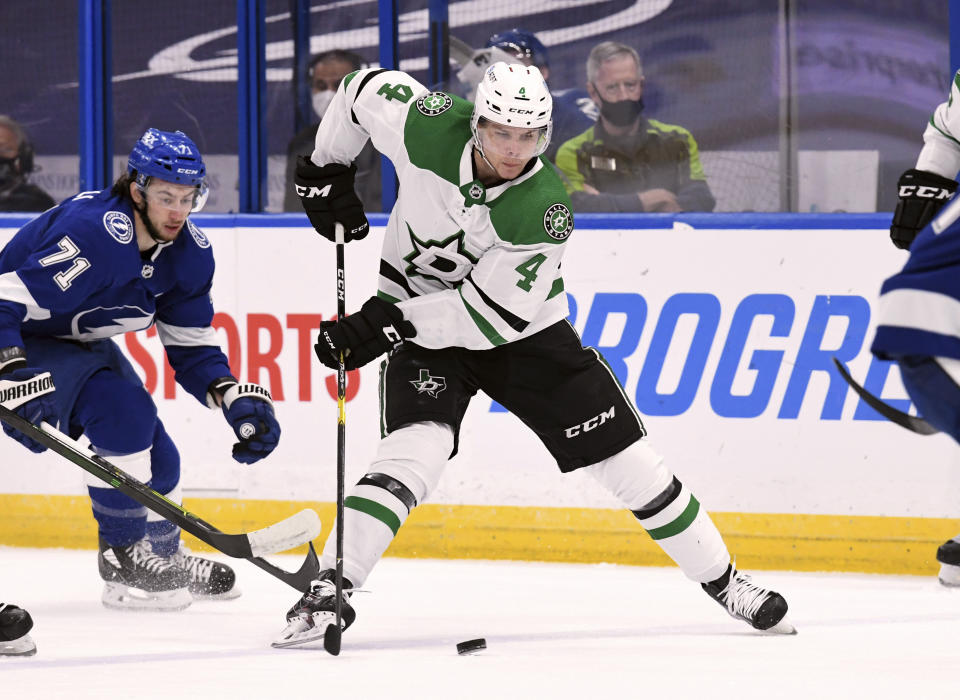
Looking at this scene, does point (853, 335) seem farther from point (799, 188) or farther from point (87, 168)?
point (87, 168)

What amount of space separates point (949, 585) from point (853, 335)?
68cm

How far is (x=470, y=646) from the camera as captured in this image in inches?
116

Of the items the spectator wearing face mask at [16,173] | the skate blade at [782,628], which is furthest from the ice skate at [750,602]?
the spectator wearing face mask at [16,173]

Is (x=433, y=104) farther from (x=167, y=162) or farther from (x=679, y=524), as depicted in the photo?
(x=679, y=524)

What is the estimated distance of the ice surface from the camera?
2.62m

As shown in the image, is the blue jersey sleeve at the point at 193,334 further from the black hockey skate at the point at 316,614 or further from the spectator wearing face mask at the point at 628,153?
the spectator wearing face mask at the point at 628,153

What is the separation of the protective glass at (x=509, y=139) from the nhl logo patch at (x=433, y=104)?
183 mm

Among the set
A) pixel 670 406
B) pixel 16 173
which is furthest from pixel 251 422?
pixel 16 173

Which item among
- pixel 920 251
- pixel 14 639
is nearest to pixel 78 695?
pixel 14 639

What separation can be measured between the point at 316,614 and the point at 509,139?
986 mm

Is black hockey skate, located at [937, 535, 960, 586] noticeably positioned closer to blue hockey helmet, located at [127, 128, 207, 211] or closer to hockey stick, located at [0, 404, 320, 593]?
hockey stick, located at [0, 404, 320, 593]

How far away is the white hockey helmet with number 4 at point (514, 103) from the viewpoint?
2.82 meters

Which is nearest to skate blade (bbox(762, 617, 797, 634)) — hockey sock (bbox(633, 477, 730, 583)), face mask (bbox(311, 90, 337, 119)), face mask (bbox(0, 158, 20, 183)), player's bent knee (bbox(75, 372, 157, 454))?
hockey sock (bbox(633, 477, 730, 583))

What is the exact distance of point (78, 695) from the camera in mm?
2529
